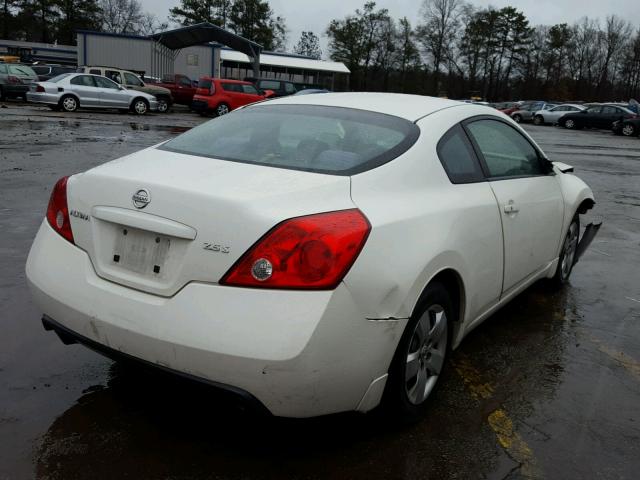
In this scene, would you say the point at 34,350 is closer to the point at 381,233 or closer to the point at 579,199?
the point at 381,233

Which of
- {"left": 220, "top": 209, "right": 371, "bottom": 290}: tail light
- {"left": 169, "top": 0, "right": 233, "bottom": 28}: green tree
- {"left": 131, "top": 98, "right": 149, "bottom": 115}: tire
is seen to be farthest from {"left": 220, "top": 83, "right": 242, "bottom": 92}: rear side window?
{"left": 169, "top": 0, "right": 233, "bottom": 28}: green tree

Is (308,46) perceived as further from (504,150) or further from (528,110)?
(504,150)

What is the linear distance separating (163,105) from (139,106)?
3024mm

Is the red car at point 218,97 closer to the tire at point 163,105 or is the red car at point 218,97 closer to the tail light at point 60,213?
the tire at point 163,105

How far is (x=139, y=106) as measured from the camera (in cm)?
2438

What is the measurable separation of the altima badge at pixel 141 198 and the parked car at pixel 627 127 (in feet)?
118

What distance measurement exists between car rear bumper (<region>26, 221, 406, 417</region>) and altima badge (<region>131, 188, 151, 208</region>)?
1.14 feet

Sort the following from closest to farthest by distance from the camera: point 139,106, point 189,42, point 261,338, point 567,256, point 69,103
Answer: point 261,338 < point 567,256 < point 69,103 < point 139,106 < point 189,42

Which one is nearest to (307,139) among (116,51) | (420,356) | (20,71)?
(420,356)

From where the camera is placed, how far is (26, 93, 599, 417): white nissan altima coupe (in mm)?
2244

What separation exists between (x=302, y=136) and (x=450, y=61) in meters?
91.1

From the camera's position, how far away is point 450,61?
291 ft

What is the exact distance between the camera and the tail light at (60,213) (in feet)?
8.98

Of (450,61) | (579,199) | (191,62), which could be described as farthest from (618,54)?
(579,199)
